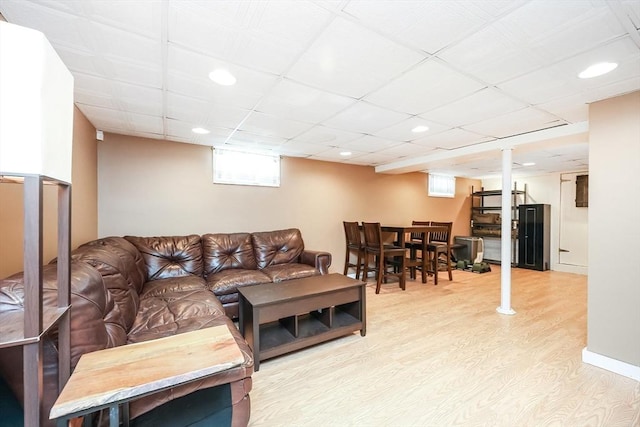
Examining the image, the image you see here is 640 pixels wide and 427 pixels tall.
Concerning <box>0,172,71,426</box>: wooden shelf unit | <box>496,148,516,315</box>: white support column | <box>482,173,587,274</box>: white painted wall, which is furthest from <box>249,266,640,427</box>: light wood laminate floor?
<box>482,173,587,274</box>: white painted wall

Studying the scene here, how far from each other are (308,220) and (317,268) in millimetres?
1227

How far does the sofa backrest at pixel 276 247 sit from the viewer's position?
3.66m

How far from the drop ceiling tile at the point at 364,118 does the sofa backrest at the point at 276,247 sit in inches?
Answer: 72.4

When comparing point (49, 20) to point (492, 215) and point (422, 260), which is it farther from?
point (492, 215)

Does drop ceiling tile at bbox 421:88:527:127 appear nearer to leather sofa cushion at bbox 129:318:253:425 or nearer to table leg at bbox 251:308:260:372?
table leg at bbox 251:308:260:372

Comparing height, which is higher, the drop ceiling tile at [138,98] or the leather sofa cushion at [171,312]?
the drop ceiling tile at [138,98]

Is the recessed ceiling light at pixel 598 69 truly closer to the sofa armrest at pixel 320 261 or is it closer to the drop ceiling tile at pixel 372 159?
the drop ceiling tile at pixel 372 159

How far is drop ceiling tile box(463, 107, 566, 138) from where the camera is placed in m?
2.47

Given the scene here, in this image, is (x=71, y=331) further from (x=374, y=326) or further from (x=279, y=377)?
(x=374, y=326)

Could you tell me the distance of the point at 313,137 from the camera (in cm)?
323

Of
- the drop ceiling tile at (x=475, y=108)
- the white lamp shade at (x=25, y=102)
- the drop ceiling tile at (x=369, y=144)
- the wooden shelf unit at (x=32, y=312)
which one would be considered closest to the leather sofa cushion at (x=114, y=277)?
the wooden shelf unit at (x=32, y=312)

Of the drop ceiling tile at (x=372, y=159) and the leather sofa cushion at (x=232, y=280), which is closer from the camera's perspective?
the leather sofa cushion at (x=232, y=280)

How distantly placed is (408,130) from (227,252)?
2.71 metres

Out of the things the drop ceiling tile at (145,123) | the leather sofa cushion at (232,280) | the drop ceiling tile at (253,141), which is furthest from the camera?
the drop ceiling tile at (253,141)
